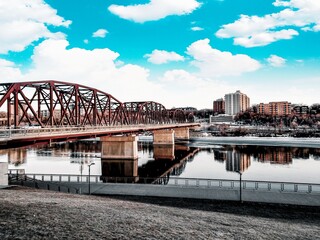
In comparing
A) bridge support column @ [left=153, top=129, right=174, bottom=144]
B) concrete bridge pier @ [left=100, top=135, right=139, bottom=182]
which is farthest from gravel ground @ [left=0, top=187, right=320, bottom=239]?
bridge support column @ [left=153, top=129, right=174, bottom=144]

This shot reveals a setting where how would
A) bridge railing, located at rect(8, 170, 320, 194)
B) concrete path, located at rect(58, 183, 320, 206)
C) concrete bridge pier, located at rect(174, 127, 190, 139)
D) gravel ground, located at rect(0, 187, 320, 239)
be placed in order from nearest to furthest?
gravel ground, located at rect(0, 187, 320, 239), concrete path, located at rect(58, 183, 320, 206), bridge railing, located at rect(8, 170, 320, 194), concrete bridge pier, located at rect(174, 127, 190, 139)

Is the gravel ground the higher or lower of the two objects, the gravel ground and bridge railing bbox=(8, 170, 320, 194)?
the higher

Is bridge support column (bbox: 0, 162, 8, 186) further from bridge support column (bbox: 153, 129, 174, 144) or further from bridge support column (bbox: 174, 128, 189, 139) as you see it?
bridge support column (bbox: 174, 128, 189, 139)

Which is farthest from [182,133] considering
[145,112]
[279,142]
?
[279,142]

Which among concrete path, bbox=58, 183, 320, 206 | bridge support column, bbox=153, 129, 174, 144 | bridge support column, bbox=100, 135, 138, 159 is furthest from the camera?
bridge support column, bbox=153, 129, 174, 144

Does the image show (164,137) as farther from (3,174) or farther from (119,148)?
(3,174)

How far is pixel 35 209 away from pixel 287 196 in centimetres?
2194

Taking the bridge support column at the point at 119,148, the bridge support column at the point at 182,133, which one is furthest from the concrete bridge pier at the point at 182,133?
the bridge support column at the point at 119,148

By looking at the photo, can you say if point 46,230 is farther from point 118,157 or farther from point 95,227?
→ point 118,157

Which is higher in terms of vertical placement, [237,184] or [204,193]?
[204,193]

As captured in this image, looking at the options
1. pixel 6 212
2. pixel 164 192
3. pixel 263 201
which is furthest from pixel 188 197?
pixel 6 212

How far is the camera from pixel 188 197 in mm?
26594

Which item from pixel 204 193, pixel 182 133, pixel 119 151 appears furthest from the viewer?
pixel 182 133

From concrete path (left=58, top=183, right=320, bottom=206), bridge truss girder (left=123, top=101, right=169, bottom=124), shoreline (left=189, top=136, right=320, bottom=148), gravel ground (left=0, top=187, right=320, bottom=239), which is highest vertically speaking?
bridge truss girder (left=123, top=101, right=169, bottom=124)
